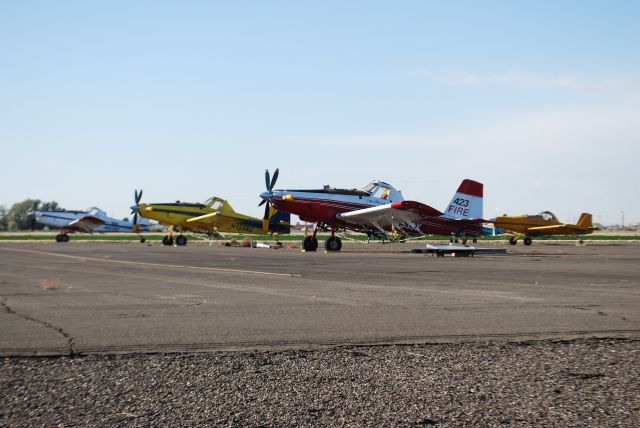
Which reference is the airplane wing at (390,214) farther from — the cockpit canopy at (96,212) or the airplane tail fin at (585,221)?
the cockpit canopy at (96,212)

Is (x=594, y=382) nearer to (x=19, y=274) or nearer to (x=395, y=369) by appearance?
(x=395, y=369)

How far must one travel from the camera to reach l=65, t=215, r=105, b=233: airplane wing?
66625mm

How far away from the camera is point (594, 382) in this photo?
16.5 feet

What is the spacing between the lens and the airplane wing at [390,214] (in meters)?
32.5

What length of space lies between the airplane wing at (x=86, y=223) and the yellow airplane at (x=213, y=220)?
1780 centimetres

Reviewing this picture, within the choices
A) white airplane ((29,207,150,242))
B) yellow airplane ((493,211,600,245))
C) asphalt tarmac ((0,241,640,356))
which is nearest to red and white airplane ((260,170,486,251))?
yellow airplane ((493,211,600,245))

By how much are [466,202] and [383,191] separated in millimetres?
6176

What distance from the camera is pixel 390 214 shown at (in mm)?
33688

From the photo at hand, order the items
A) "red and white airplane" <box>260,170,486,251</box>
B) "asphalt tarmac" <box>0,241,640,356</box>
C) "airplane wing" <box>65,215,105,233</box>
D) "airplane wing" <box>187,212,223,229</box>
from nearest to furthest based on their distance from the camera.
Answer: "asphalt tarmac" <box>0,241,640,356</box> → "red and white airplane" <box>260,170,486,251</box> → "airplane wing" <box>187,212,223,229</box> → "airplane wing" <box>65,215,105,233</box>

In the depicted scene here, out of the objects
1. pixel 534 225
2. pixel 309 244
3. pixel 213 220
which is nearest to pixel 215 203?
pixel 213 220

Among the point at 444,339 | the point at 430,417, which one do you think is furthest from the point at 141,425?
the point at 444,339

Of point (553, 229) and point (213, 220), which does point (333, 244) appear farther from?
point (553, 229)

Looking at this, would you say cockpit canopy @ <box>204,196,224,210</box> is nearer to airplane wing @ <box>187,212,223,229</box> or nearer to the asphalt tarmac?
airplane wing @ <box>187,212,223,229</box>

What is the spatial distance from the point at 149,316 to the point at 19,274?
1145cm
